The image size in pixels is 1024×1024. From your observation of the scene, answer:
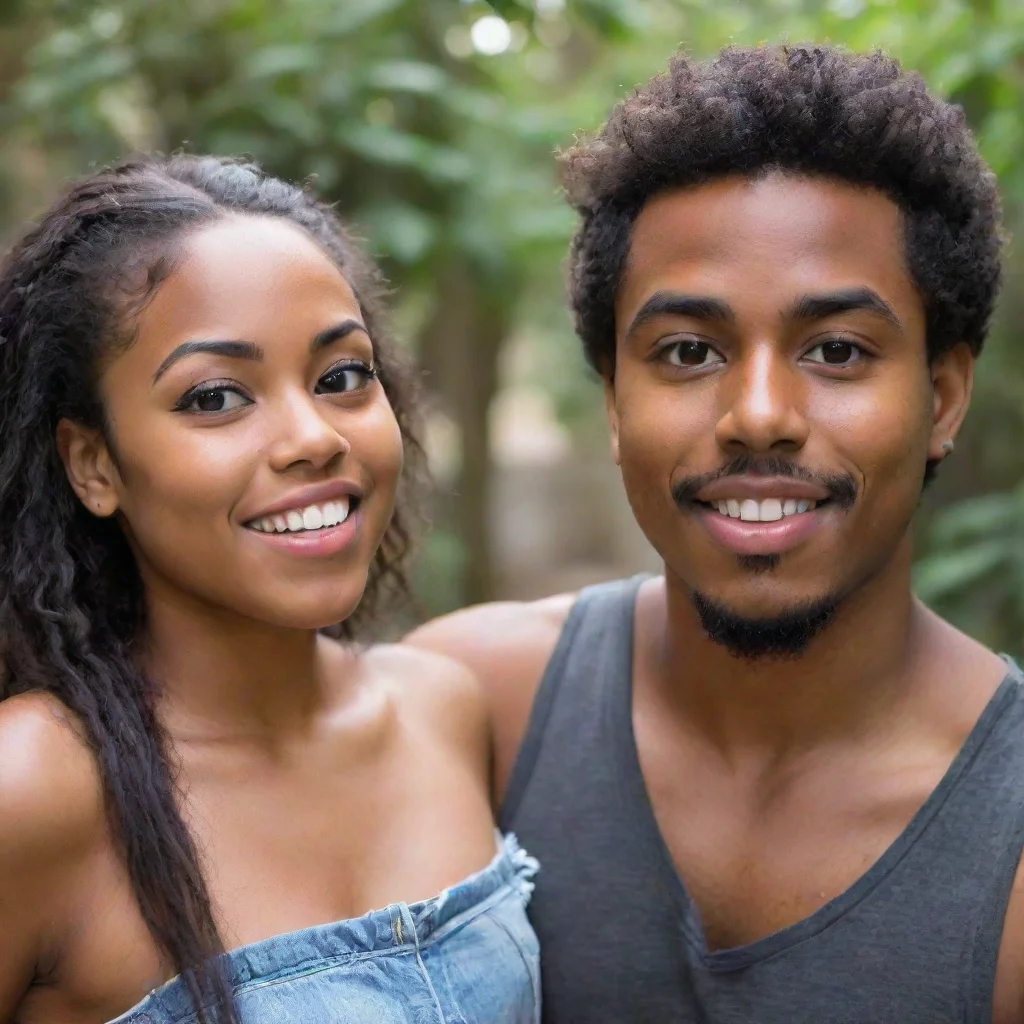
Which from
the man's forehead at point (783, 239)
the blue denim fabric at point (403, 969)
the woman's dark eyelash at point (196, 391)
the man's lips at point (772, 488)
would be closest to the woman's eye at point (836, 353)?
the man's forehead at point (783, 239)

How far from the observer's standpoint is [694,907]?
2.57m

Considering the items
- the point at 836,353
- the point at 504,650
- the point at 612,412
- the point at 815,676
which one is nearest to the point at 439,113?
the point at 612,412

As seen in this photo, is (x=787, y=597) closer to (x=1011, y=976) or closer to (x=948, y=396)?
(x=948, y=396)

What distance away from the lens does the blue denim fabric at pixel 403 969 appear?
2146mm

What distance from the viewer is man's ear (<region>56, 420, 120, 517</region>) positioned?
7.70ft

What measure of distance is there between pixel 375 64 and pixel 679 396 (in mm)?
2885

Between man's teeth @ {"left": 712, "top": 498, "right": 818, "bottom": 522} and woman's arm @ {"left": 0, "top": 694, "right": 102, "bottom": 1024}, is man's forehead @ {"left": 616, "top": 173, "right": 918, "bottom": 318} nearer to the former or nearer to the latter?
man's teeth @ {"left": 712, "top": 498, "right": 818, "bottom": 522}

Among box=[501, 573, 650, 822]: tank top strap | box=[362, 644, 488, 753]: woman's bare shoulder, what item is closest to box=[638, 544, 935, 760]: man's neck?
box=[501, 573, 650, 822]: tank top strap

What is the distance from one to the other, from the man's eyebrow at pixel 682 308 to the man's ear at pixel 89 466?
3.44 ft

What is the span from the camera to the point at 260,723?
248cm

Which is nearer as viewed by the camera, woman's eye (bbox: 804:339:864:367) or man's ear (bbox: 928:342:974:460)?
woman's eye (bbox: 804:339:864:367)

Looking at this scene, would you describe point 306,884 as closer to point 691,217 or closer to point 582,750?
point 582,750

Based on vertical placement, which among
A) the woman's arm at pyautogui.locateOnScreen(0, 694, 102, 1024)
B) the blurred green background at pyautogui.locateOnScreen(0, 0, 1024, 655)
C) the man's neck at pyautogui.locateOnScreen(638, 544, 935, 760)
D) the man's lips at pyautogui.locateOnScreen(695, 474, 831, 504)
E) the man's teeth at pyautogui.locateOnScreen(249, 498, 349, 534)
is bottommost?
the woman's arm at pyautogui.locateOnScreen(0, 694, 102, 1024)

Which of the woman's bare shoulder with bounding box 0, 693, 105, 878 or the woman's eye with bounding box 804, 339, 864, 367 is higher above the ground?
the woman's eye with bounding box 804, 339, 864, 367
